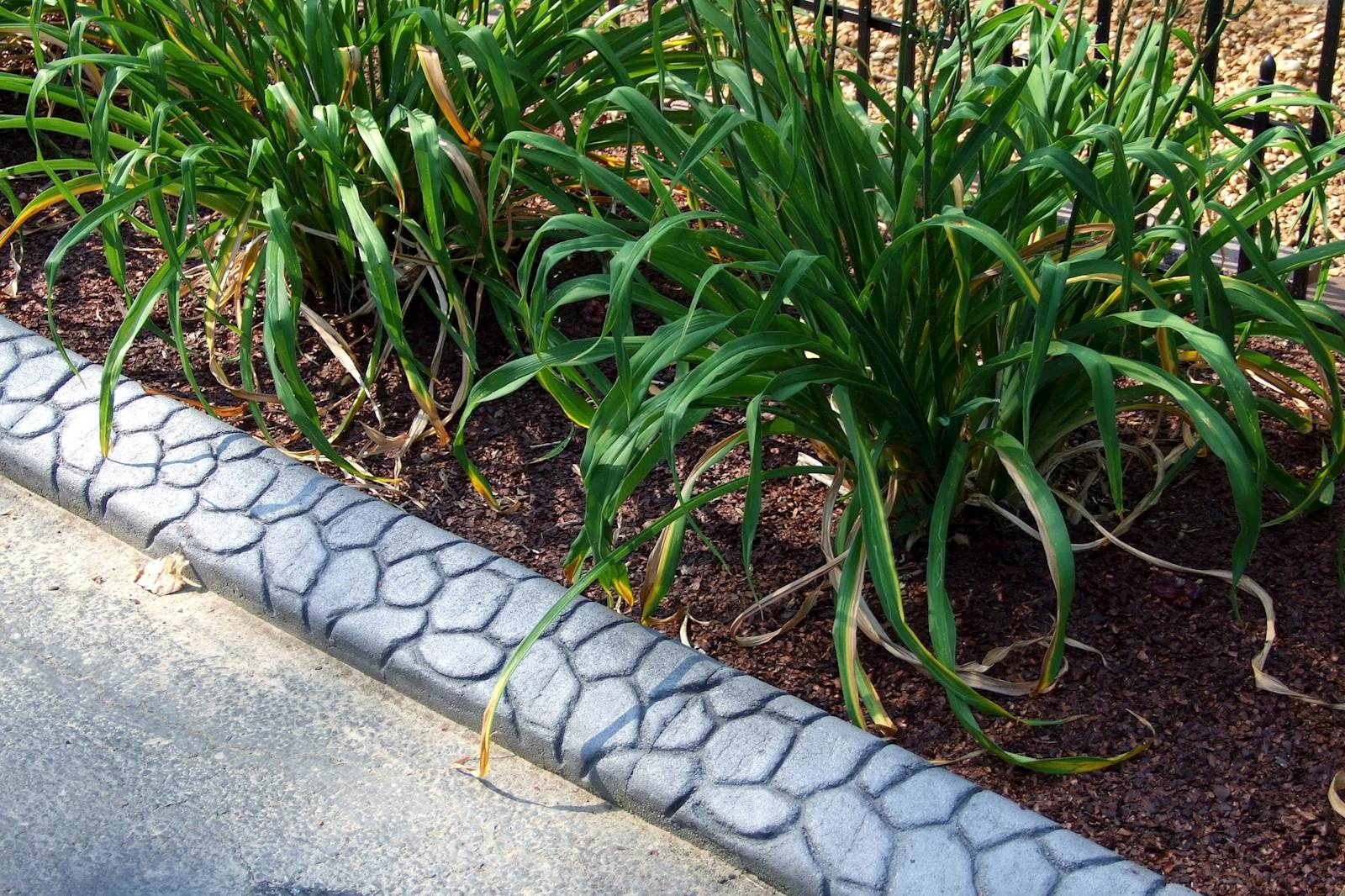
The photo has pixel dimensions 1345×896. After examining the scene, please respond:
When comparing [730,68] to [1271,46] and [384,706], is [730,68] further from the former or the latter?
[1271,46]

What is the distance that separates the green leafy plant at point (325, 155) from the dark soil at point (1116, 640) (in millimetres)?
245

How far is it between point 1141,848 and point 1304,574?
0.71 m

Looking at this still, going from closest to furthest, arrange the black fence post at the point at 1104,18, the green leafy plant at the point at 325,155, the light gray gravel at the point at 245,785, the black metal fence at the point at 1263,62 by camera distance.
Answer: the light gray gravel at the point at 245,785
the green leafy plant at the point at 325,155
the black metal fence at the point at 1263,62
the black fence post at the point at 1104,18

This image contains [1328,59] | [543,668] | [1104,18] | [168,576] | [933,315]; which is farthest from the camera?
[1104,18]

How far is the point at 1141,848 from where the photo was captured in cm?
206

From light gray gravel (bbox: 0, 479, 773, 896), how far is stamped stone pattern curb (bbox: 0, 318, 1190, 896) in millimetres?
65

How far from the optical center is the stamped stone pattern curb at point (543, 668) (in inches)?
80.3

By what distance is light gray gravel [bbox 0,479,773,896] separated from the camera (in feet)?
7.19

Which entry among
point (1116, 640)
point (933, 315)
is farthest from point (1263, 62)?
point (1116, 640)

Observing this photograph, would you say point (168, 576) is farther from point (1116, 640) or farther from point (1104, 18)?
point (1104, 18)

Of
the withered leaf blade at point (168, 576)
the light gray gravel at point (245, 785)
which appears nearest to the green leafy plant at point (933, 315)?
the light gray gravel at point (245, 785)

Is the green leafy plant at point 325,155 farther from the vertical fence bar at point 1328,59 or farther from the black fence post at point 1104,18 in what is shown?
the vertical fence bar at point 1328,59

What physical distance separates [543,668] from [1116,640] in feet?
3.22

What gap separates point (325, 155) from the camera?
2.85 meters
